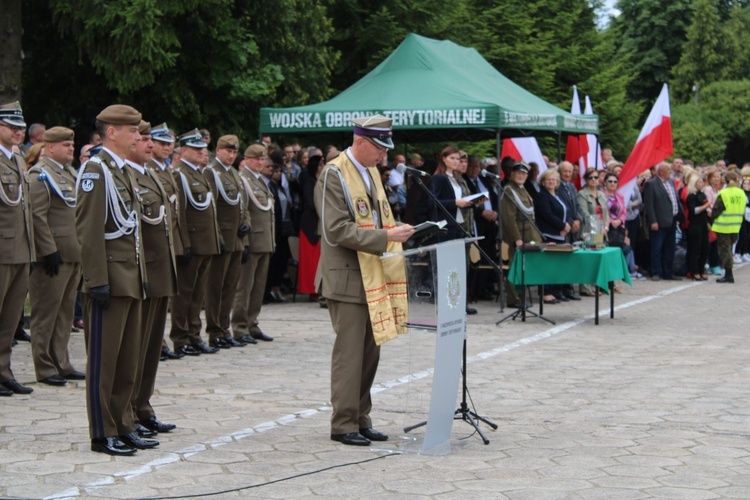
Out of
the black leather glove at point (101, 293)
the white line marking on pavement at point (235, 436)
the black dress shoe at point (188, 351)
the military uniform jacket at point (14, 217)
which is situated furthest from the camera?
the black dress shoe at point (188, 351)

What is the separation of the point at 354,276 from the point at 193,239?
13.8 feet

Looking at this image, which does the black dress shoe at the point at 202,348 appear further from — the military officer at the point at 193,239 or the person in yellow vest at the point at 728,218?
the person in yellow vest at the point at 728,218

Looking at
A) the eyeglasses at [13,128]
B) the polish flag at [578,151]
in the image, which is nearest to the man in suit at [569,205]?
the polish flag at [578,151]

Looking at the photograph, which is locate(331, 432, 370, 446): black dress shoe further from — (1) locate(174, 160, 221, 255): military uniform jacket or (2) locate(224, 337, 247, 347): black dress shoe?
(2) locate(224, 337, 247, 347): black dress shoe

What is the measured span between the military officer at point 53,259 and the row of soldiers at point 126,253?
1 cm

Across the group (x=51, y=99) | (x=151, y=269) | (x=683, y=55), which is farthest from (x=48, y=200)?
(x=683, y=55)

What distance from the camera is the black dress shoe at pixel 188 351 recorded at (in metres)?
11.2

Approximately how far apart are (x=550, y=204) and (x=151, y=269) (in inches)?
358

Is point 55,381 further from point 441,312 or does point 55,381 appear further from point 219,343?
point 441,312

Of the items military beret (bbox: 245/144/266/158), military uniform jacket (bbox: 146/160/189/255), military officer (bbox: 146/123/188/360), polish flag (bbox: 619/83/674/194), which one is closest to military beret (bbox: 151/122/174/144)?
military officer (bbox: 146/123/188/360)

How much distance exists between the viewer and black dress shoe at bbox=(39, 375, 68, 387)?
941 cm

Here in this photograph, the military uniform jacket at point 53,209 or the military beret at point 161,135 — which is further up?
the military beret at point 161,135

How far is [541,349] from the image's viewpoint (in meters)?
11.8

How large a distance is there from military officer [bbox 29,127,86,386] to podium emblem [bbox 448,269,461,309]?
12.1 feet
